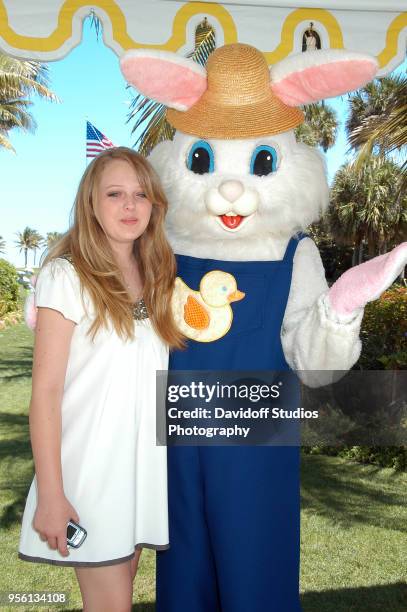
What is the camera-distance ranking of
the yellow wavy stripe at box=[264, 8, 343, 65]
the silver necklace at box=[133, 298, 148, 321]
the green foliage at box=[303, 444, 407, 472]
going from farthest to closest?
the green foliage at box=[303, 444, 407, 472], the yellow wavy stripe at box=[264, 8, 343, 65], the silver necklace at box=[133, 298, 148, 321]

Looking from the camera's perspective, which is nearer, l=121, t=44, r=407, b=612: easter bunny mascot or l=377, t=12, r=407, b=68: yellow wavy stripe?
l=121, t=44, r=407, b=612: easter bunny mascot

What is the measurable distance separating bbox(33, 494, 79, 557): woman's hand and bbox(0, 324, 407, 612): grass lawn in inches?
70.2

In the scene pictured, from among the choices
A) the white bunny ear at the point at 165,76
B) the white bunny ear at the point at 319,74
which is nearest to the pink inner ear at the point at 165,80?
the white bunny ear at the point at 165,76

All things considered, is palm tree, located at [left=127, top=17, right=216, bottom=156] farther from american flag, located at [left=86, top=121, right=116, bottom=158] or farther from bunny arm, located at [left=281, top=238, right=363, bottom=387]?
bunny arm, located at [left=281, top=238, right=363, bottom=387]

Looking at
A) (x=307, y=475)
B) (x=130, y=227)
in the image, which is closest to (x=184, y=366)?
(x=130, y=227)

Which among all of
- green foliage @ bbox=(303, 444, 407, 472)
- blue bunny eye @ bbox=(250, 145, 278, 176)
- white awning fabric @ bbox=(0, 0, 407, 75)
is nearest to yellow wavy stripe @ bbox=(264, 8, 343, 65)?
white awning fabric @ bbox=(0, 0, 407, 75)

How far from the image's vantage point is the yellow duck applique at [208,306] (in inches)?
82.4

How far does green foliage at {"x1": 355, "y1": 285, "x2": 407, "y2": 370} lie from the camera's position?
20.0ft

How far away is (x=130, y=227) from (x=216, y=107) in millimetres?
561

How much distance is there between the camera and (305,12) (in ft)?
9.08

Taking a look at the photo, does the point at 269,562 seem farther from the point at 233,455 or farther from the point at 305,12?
the point at 305,12

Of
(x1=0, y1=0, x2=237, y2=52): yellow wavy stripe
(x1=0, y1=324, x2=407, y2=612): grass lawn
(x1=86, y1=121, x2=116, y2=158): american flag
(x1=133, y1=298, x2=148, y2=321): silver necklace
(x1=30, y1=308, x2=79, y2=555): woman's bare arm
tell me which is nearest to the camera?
(x1=30, y1=308, x2=79, y2=555): woman's bare arm

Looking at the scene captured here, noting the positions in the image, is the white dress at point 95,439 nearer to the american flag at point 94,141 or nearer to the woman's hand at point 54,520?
the woman's hand at point 54,520

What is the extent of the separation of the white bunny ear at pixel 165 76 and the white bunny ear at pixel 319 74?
0.27m
